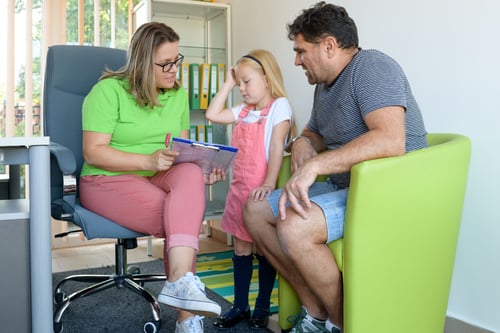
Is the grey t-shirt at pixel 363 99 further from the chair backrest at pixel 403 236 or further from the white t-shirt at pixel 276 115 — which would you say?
the white t-shirt at pixel 276 115

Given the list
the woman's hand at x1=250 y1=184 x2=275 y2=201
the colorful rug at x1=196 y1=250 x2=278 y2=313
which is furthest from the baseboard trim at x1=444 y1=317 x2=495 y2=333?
the woman's hand at x1=250 y1=184 x2=275 y2=201

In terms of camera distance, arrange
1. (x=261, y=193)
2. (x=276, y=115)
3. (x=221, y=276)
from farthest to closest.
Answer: (x=221, y=276), (x=276, y=115), (x=261, y=193)

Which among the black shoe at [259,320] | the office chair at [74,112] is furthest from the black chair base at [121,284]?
the black shoe at [259,320]

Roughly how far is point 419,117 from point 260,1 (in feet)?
5.60

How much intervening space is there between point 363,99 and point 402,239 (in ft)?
1.31

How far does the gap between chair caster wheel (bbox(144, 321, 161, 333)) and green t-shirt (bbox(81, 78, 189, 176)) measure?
532 millimetres

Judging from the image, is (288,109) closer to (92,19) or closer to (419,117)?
(419,117)

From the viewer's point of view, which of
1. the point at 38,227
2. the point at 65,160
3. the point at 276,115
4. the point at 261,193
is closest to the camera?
the point at 38,227

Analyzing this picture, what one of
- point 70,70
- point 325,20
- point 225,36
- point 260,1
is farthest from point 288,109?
point 225,36

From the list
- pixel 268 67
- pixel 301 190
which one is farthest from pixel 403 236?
pixel 268 67

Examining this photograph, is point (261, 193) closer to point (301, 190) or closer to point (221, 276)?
point (301, 190)

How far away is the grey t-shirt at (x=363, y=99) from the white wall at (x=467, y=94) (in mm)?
273

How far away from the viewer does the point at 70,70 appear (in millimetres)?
2182

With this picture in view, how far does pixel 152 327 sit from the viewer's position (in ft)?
6.32
